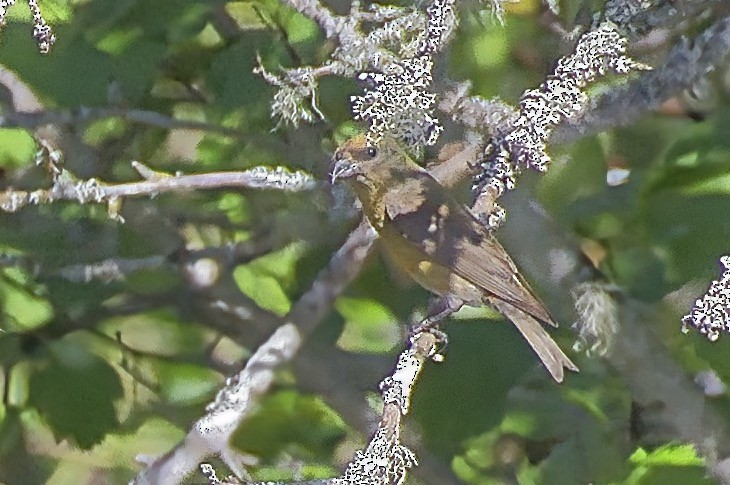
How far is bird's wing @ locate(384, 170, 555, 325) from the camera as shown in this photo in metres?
0.51

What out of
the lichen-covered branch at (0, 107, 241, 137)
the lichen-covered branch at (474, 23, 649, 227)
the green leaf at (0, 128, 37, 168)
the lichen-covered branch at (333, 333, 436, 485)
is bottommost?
the lichen-covered branch at (333, 333, 436, 485)

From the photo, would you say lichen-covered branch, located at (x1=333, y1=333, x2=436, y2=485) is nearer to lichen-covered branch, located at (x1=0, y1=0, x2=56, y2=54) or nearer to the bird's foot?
the bird's foot

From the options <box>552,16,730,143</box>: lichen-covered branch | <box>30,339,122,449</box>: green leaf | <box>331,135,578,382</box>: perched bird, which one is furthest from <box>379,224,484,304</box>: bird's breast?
<box>30,339,122,449</box>: green leaf

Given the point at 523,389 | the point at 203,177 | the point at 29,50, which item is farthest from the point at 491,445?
the point at 29,50

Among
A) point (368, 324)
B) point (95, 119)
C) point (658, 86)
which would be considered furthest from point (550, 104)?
point (95, 119)

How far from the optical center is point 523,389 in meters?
0.52

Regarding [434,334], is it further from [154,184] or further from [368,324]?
[154,184]

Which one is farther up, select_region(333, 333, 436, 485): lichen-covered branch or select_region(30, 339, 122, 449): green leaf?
select_region(333, 333, 436, 485): lichen-covered branch

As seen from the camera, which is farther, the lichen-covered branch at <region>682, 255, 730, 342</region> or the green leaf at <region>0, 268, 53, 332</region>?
the green leaf at <region>0, 268, 53, 332</region>

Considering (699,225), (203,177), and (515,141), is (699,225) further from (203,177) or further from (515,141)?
(203,177)

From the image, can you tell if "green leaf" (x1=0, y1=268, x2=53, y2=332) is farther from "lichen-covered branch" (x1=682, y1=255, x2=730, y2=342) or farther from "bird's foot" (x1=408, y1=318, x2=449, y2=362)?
"lichen-covered branch" (x1=682, y1=255, x2=730, y2=342)

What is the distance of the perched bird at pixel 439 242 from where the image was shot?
510mm

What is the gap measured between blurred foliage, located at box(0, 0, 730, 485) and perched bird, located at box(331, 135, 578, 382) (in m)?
0.02

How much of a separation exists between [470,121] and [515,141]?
34 mm
